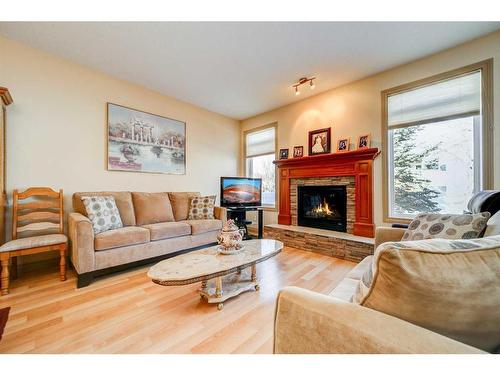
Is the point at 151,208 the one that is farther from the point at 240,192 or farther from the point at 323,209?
the point at 323,209

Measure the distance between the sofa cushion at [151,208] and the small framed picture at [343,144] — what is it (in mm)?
2885

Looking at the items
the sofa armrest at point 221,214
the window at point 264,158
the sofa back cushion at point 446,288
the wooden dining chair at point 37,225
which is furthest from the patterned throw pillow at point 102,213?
the window at point 264,158

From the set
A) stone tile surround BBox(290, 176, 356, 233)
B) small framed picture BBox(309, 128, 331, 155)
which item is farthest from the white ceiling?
stone tile surround BBox(290, 176, 356, 233)

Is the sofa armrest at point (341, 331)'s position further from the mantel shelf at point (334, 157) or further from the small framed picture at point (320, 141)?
the small framed picture at point (320, 141)

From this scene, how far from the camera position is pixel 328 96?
135 inches

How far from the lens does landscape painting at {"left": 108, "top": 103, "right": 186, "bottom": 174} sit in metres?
3.01

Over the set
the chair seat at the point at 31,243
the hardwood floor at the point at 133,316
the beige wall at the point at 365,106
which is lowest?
the hardwood floor at the point at 133,316

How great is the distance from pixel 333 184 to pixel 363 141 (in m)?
0.77

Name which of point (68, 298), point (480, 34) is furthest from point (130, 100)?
point (480, 34)

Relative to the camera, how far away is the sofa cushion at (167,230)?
251cm

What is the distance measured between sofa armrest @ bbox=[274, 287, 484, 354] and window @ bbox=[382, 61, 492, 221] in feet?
9.16

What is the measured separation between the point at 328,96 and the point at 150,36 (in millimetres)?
2710

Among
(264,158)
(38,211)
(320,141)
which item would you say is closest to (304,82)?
(320,141)
